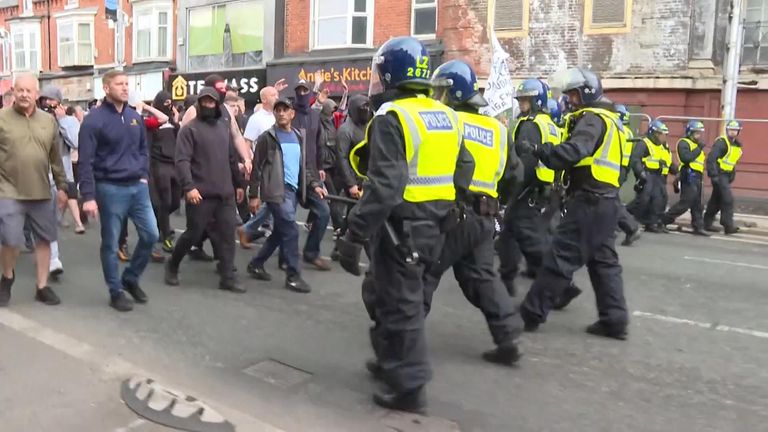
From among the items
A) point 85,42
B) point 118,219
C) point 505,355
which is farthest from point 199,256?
point 85,42

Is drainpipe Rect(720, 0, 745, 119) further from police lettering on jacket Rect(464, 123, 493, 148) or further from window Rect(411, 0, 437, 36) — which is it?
police lettering on jacket Rect(464, 123, 493, 148)

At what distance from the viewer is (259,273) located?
7.28 metres

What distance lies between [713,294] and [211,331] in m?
4.83

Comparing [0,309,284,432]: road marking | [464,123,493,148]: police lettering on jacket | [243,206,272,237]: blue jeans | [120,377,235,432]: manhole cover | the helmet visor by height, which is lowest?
[0,309,284,432]: road marking

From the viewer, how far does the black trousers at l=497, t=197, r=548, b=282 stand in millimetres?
6676

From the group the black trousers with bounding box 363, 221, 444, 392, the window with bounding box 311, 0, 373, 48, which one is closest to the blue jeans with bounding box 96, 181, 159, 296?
the black trousers with bounding box 363, 221, 444, 392

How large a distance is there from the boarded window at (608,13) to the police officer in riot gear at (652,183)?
5801mm

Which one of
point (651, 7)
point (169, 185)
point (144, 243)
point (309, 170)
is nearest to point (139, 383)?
point (144, 243)

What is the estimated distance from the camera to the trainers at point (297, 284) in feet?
22.2

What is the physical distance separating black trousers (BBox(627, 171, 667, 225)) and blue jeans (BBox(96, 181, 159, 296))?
849cm

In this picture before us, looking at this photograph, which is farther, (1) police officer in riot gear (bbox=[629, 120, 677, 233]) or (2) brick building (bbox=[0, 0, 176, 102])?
(2) brick building (bbox=[0, 0, 176, 102])

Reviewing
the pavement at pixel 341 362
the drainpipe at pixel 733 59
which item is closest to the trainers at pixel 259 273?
the pavement at pixel 341 362

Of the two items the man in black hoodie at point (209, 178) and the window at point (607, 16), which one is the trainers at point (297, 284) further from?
the window at point (607, 16)

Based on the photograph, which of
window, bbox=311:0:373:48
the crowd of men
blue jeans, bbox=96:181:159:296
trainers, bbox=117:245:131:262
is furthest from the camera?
window, bbox=311:0:373:48
